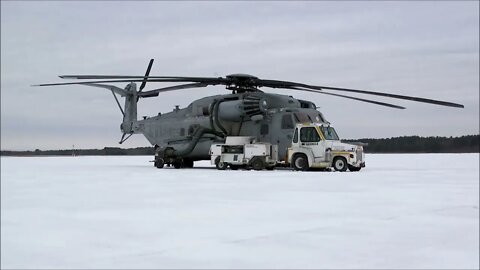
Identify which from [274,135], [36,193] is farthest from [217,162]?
[36,193]

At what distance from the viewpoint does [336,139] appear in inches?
949

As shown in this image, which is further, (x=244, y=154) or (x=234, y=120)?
(x=234, y=120)

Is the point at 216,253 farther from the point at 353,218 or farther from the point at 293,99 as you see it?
the point at 293,99

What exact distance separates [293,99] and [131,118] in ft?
33.1

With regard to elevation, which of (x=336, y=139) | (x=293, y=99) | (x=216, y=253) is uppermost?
(x=293, y=99)

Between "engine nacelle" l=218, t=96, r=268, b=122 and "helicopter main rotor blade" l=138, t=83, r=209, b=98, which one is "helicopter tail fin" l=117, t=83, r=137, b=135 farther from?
"engine nacelle" l=218, t=96, r=268, b=122

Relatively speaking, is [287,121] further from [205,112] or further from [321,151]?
[205,112]

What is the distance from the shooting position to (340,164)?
74.8 feet

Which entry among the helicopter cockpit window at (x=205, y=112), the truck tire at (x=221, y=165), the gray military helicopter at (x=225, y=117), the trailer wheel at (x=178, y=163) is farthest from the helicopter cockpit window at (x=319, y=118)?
the trailer wheel at (x=178, y=163)

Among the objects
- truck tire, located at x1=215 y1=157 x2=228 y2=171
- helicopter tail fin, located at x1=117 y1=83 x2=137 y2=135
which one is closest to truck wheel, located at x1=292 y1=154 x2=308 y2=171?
truck tire, located at x1=215 y1=157 x2=228 y2=171

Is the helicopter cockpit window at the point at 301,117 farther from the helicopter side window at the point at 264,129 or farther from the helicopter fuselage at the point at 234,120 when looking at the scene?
the helicopter side window at the point at 264,129

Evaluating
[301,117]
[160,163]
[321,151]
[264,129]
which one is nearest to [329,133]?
Result: [321,151]

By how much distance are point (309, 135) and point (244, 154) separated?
330 cm

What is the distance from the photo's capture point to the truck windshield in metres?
23.8
